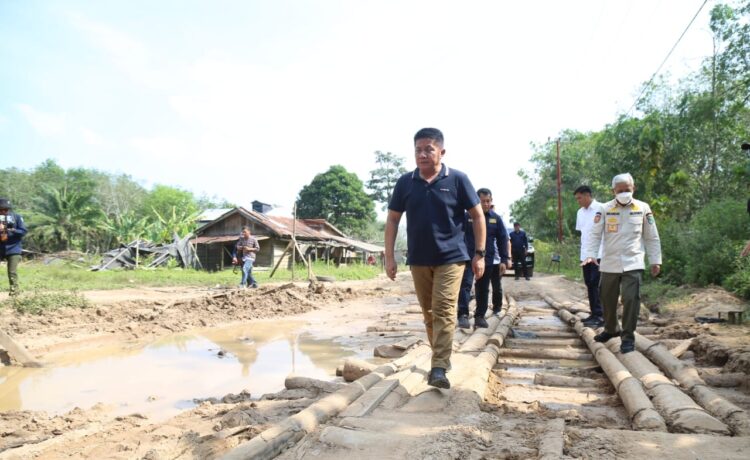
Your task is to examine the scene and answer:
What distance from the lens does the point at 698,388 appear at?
3453mm

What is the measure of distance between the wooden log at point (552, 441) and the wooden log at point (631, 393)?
520 mm

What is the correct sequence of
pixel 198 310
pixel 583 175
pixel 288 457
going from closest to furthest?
pixel 288 457, pixel 198 310, pixel 583 175

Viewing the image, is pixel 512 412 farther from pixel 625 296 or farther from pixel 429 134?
pixel 625 296

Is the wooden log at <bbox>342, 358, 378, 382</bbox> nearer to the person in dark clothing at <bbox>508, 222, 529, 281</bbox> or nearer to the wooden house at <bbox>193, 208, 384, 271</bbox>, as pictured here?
the person in dark clothing at <bbox>508, 222, 529, 281</bbox>

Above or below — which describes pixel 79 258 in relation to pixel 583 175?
below

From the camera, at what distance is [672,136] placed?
19828 millimetres

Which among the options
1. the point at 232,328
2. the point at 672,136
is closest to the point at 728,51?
the point at 672,136

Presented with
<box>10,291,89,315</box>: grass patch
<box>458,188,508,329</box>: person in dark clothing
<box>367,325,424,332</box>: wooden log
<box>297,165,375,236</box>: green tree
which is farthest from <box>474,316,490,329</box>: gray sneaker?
<box>297,165,375,236</box>: green tree

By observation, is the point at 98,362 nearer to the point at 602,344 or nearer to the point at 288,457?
the point at 288,457

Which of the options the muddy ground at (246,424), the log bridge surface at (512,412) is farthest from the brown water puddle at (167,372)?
the log bridge surface at (512,412)

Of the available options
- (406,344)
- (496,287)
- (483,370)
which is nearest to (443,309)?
(483,370)

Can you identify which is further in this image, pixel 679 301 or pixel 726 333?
pixel 679 301

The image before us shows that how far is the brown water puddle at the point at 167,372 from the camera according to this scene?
4434 mm

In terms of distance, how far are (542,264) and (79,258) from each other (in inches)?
1032
